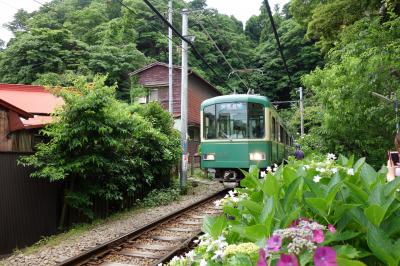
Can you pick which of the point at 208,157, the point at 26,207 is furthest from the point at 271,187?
the point at 208,157

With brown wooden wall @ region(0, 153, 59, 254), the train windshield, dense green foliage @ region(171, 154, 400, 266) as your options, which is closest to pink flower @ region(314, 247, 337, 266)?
dense green foliage @ region(171, 154, 400, 266)

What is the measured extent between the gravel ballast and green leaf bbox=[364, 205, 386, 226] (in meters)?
5.43

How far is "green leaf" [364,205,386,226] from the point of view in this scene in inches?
61.4

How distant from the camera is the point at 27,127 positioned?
9.88 meters

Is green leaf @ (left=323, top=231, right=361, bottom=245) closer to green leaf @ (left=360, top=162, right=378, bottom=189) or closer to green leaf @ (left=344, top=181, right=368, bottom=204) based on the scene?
green leaf @ (left=344, top=181, right=368, bottom=204)

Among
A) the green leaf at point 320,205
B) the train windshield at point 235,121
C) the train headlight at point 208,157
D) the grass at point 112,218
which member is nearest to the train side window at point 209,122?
the train windshield at point 235,121

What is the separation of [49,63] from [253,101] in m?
19.1

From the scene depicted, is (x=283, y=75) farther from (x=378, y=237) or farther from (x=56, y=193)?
(x=378, y=237)

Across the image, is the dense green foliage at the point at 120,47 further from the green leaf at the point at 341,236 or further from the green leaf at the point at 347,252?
the green leaf at the point at 347,252

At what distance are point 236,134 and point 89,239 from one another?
216 inches

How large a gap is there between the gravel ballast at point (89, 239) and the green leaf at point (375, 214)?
5428 millimetres

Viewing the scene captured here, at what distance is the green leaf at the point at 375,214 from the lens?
5.12 feet

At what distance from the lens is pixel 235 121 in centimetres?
1184

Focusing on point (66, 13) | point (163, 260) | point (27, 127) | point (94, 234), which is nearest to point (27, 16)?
point (66, 13)
